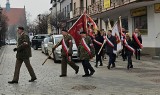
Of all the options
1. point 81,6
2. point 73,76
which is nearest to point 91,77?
point 73,76

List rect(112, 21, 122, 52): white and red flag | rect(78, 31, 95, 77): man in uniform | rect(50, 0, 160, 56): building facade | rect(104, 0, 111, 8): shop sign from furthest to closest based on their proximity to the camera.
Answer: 1. rect(104, 0, 111, 8): shop sign
2. rect(50, 0, 160, 56): building facade
3. rect(112, 21, 122, 52): white and red flag
4. rect(78, 31, 95, 77): man in uniform

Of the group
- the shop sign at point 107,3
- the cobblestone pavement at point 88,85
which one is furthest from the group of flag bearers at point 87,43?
the shop sign at point 107,3

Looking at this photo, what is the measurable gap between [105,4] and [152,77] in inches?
700

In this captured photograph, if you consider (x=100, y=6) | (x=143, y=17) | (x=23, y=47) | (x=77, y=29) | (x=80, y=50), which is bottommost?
(x=80, y=50)

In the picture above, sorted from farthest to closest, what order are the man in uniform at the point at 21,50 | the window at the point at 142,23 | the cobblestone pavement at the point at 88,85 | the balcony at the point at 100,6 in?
the balcony at the point at 100,6 < the window at the point at 142,23 < the man in uniform at the point at 21,50 < the cobblestone pavement at the point at 88,85

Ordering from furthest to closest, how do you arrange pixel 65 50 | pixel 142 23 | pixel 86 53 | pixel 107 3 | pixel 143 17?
pixel 107 3 → pixel 142 23 → pixel 143 17 → pixel 65 50 → pixel 86 53

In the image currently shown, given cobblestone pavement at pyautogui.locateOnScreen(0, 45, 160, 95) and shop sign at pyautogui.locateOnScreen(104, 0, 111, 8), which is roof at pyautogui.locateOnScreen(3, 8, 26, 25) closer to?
shop sign at pyautogui.locateOnScreen(104, 0, 111, 8)

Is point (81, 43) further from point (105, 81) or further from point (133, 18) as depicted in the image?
point (133, 18)

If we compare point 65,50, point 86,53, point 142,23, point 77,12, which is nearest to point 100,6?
point 142,23

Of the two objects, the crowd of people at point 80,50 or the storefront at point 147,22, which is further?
the storefront at point 147,22

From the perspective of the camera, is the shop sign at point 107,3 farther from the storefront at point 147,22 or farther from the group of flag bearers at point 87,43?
the group of flag bearers at point 87,43

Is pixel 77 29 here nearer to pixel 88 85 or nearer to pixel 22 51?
pixel 22 51

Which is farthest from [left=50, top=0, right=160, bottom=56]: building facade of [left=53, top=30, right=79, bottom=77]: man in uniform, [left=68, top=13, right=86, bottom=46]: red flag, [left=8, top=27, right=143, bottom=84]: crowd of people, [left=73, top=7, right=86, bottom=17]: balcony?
[left=73, top=7, right=86, bottom=17]: balcony

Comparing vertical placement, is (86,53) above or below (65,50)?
below
